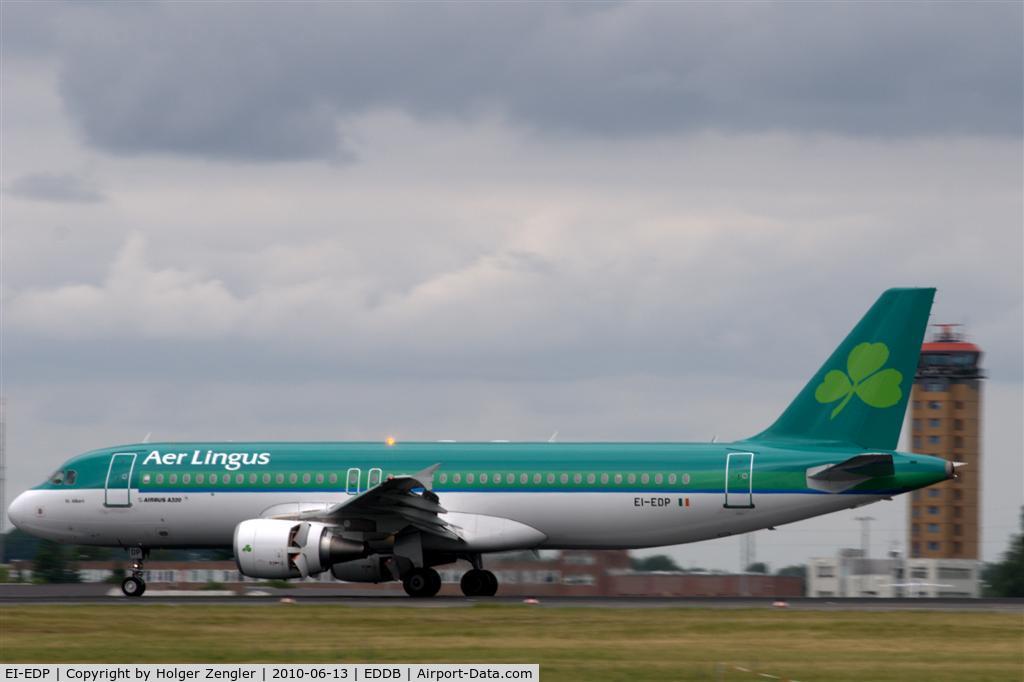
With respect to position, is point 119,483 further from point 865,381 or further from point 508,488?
point 865,381

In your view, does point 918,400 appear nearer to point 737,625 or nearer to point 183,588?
point 183,588

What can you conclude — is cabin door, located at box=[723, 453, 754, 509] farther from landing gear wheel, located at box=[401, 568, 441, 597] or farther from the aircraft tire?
landing gear wheel, located at box=[401, 568, 441, 597]

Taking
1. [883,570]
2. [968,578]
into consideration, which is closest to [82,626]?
[883,570]

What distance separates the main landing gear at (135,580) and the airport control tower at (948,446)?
95.7 metres

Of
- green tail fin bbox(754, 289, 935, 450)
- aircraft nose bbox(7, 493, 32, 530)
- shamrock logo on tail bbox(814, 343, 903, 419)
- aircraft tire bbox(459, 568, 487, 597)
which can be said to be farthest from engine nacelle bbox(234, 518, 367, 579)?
shamrock logo on tail bbox(814, 343, 903, 419)

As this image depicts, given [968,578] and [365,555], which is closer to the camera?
[365,555]

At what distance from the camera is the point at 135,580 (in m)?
43.7

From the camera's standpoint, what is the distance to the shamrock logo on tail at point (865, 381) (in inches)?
1644

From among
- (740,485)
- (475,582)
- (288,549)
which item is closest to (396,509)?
(288,549)

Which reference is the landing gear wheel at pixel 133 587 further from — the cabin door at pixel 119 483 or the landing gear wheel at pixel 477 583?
the landing gear wheel at pixel 477 583

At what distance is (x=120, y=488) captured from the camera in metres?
44.1

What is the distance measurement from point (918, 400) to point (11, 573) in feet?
277

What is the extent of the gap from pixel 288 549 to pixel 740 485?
36.8 ft

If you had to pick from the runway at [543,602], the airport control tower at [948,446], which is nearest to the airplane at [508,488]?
the runway at [543,602]
